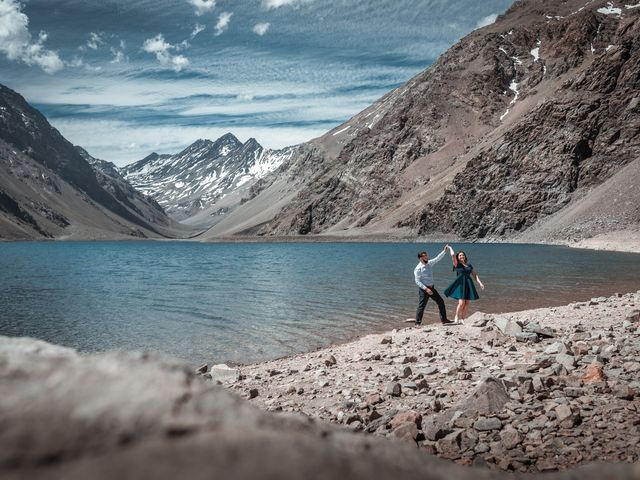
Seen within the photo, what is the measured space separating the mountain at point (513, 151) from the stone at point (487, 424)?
92.4 metres

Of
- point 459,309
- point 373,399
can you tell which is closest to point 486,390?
point 373,399

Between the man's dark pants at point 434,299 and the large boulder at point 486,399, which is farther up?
the large boulder at point 486,399

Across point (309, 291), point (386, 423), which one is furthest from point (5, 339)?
point (309, 291)

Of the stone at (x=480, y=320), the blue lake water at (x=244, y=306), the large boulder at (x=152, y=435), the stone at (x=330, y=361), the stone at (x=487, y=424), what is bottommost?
the blue lake water at (x=244, y=306)

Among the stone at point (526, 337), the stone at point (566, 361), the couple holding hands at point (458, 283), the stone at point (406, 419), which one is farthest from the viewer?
the couple holding hands at point (458, 283)

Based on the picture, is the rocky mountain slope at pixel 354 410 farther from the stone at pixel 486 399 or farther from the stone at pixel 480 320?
the stone at pixel 480 320

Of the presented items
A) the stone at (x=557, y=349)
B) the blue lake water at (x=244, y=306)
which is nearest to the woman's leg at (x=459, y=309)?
the blue lake water at (x=244, y=306)

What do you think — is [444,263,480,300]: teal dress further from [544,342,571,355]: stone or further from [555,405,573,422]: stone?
[555,405,573,422]: stone

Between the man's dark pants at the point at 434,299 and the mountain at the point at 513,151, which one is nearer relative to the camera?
the man's dark pants at the point at 434,299

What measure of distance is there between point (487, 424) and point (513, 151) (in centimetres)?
13867

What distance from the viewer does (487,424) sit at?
689cm

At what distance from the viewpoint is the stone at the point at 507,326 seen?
498 inches

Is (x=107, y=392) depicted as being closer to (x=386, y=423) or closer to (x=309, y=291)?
(x=386, y=423)

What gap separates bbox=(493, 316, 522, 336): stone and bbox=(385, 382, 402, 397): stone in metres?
5.03
